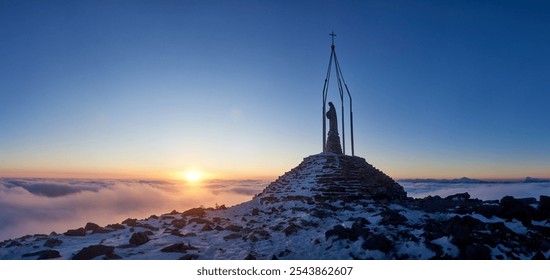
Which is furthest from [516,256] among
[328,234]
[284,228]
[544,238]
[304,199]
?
[304,199]

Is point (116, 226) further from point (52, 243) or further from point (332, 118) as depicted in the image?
point (332, 118)

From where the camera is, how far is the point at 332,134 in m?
24.3

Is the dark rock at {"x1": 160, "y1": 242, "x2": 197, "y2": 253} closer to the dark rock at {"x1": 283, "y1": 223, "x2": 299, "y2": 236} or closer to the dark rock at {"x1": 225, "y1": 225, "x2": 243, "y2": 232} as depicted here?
the dark rock at {"x1": 225, "y1": 225, "x2": 243, "y2": 232}

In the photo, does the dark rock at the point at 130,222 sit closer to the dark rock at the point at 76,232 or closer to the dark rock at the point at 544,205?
the dark rock at the point at 76,232

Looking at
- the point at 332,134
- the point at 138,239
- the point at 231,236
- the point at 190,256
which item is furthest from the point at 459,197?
the point at 138,239

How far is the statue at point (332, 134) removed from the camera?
24.0 meters

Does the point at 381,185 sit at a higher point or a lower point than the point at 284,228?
higher

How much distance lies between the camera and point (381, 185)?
20109mm

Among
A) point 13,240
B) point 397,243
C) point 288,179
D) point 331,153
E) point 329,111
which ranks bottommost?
point 13,240

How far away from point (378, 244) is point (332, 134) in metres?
16.4

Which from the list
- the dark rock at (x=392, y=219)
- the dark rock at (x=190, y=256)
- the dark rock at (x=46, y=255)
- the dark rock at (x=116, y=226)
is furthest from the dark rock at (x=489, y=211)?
the dark rock at (x=116, y=226)

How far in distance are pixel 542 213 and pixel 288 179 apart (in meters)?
14.0

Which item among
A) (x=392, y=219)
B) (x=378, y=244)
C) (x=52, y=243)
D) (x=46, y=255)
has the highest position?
(x=392, y=219)

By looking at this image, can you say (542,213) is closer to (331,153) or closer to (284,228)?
(284,228)
